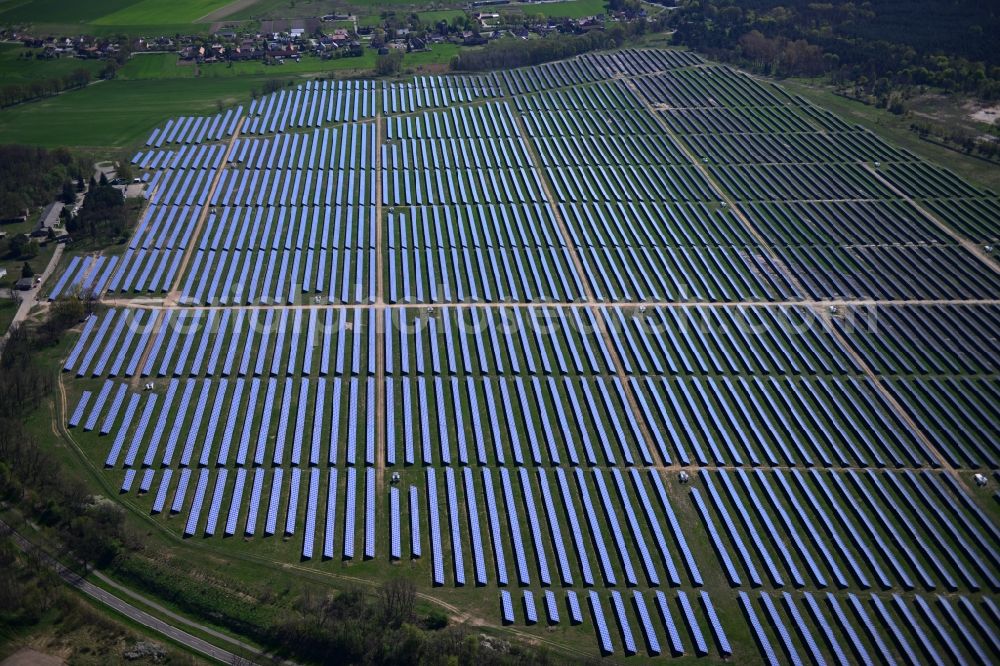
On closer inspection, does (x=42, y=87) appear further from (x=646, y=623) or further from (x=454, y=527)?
(x=646, y=623)

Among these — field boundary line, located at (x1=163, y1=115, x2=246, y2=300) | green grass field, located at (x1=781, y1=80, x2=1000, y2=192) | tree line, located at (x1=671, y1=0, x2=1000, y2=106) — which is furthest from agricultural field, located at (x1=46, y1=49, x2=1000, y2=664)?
tree line, located at (x1=671, y1=0, x2=1000, y2=106)

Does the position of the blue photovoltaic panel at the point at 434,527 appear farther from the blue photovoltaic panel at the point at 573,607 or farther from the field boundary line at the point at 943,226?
the field boundary line at the point at 943,226

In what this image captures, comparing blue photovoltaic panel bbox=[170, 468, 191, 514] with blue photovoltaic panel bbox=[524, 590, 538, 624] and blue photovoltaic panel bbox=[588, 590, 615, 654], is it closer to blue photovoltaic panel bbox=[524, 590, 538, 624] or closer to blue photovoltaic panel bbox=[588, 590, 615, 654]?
blue photovoltaic panel bbox=[524, 590, 538, 624]

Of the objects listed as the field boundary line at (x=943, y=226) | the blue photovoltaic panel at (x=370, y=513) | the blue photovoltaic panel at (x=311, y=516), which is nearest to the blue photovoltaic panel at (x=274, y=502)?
the blue photovoltaic panel at (x=311, y=516)

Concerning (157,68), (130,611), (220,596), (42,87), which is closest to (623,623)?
(220,596)

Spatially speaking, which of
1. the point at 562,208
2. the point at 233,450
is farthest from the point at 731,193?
the point at 233,450
